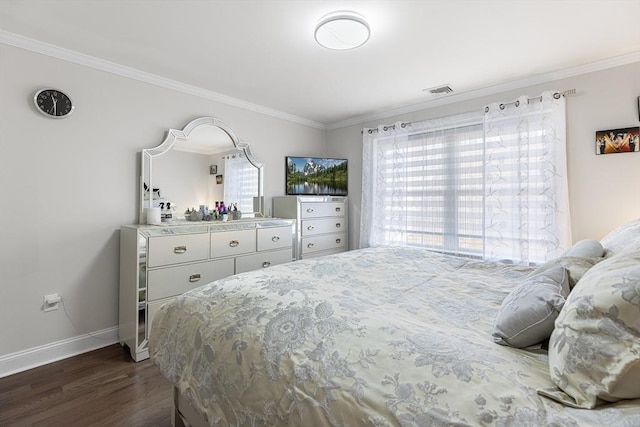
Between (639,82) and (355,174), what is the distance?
9.70ft

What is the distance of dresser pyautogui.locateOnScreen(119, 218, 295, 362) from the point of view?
2369 millimetres

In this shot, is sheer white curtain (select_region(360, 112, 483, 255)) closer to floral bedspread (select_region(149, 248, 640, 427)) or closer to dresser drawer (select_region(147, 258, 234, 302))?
floral bedspread (select_region(149, 248, 640, 427))

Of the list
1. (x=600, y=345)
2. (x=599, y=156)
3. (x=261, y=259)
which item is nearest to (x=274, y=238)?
(x=261, y=259)

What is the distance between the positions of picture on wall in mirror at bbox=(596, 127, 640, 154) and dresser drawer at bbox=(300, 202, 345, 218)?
9.27ft

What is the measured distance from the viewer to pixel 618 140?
2484mm

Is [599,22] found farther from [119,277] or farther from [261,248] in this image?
[119,277]

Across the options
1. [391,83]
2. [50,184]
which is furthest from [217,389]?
[391,83]

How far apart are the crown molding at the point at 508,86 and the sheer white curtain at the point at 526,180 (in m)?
0.19

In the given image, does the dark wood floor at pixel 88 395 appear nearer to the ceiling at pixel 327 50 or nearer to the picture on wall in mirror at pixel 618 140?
the ceiling at pixel 327 50

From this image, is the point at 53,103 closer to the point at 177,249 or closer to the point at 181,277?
the point at 177,249

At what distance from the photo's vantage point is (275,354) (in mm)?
1004

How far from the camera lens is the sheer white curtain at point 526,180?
2.71 m

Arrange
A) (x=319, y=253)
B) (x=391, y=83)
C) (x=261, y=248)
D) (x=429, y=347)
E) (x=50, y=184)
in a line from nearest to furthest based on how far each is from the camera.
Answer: (x=429, y=347), (x=50, y=184), (x=391, y=83), (x=261, y=248), (x=319, y=253)

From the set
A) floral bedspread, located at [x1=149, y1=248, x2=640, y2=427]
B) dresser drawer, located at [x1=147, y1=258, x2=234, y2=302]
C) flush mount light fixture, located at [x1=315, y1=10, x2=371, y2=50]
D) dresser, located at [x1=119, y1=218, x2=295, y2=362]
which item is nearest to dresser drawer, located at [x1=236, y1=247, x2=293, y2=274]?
dresser, located at [x1=119, y1=218, x2=295, y2=362]
